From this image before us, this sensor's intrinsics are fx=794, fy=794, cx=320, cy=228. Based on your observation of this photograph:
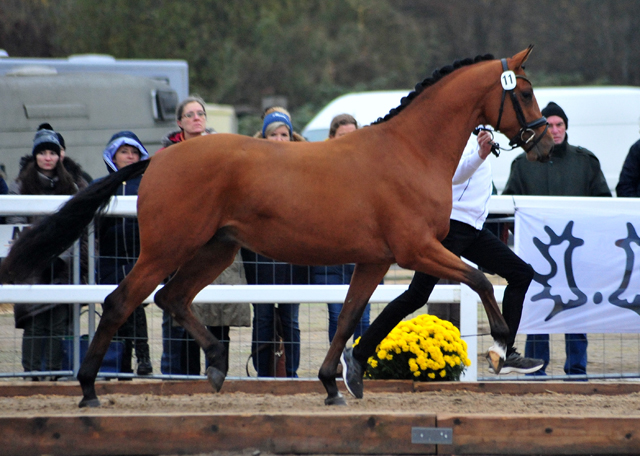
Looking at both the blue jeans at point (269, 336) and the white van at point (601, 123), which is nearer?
the blue jeans at point (269, 336)

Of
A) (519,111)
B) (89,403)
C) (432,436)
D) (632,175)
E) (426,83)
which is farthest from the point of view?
(632,175)

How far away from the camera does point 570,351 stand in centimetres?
588

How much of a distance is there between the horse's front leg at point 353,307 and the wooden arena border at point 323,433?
2.11 feet

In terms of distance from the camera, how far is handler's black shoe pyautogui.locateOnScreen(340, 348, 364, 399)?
187 inches

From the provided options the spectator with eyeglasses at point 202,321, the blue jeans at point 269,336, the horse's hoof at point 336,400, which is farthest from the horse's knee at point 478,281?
the spectator with eyeglasses at point 202,321

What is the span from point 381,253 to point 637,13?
30.2m

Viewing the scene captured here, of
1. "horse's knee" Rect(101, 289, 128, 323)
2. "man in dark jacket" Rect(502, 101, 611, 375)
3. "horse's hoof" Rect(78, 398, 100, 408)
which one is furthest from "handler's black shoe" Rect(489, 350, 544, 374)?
"horse's hoof" Rect(78, 398, 100, 408)

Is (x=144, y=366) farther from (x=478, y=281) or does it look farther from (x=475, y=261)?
(x=478, y=281)

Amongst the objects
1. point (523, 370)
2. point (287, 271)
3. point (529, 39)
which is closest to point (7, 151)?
point (287, 271)

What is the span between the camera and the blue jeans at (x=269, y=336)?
5594mm

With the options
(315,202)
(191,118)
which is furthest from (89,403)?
(191,118)

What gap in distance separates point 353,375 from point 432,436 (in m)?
0.90

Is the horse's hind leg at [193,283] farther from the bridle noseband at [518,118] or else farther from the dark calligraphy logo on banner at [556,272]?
the dark calligraphy logo on banner at [556,272]

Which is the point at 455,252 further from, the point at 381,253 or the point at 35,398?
the point at 35,398
